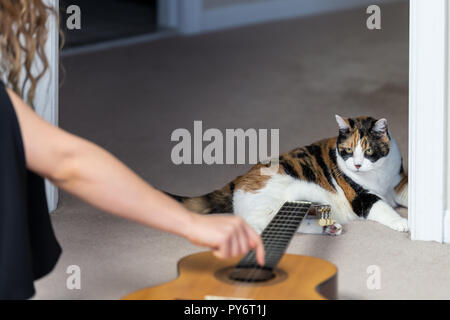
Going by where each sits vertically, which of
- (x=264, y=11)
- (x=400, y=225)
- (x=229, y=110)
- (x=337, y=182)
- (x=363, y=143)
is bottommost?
(x=400, y=225)

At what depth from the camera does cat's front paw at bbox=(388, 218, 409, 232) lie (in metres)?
2.38

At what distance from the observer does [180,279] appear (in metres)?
1.52

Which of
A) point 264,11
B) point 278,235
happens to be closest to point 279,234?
point 278,235

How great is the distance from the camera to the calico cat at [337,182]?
7.93ft

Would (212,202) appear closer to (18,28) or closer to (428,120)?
(428,120)

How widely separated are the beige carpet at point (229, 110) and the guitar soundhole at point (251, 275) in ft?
1.53

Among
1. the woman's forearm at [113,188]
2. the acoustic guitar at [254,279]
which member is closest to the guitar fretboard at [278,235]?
the acoustic guitar at [254,279]

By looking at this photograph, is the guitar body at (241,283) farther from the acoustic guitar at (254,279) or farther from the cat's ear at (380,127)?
the cat's ear at (380,127)

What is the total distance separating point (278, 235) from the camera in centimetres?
170

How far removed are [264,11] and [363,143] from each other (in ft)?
12.8

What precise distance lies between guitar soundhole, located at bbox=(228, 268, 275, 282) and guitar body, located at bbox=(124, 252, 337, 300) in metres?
0.01

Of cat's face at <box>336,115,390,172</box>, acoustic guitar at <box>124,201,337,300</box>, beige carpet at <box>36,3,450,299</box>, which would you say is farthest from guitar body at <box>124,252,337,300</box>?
cat's face at <box>336,115,390,172</box>
